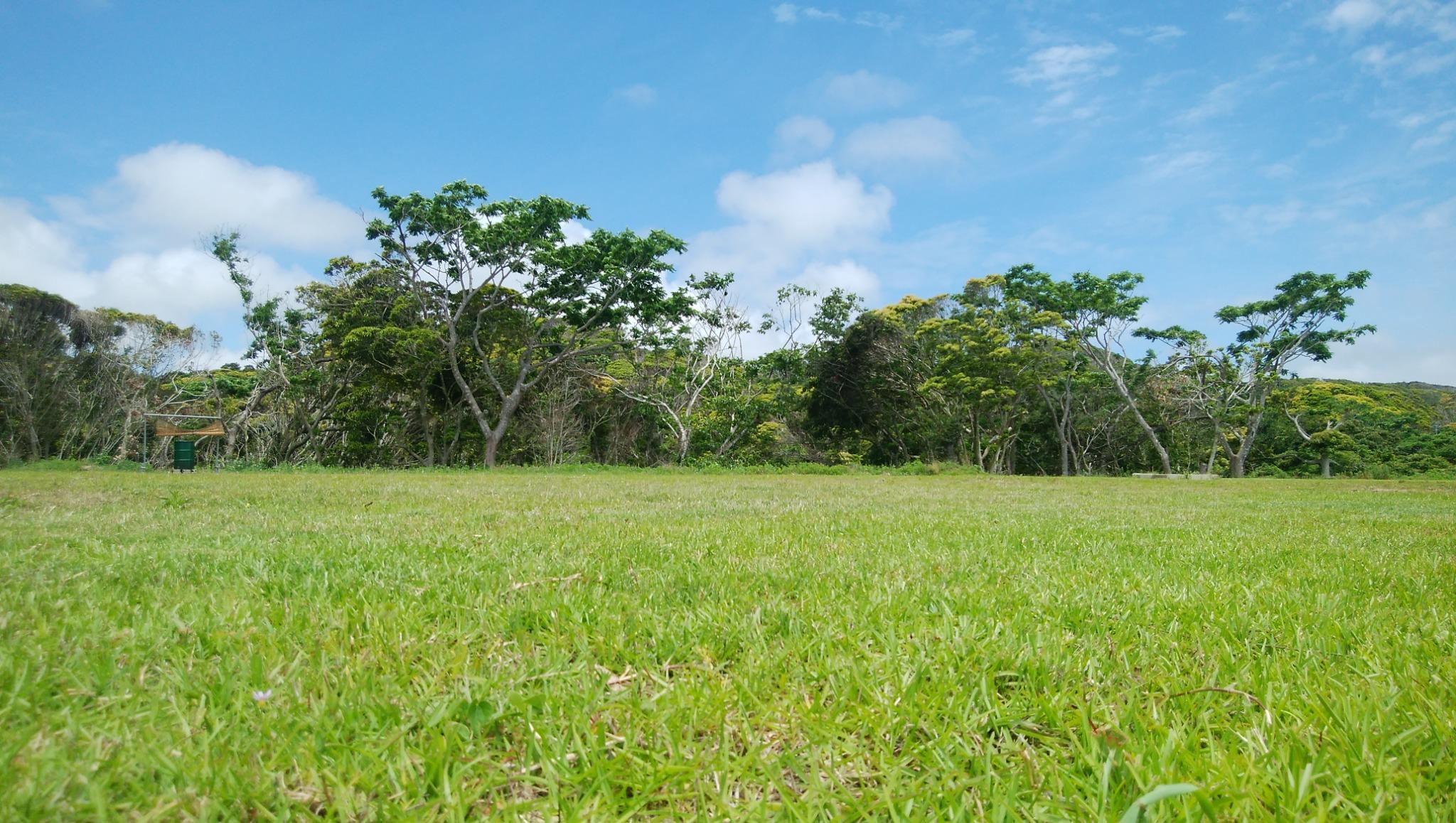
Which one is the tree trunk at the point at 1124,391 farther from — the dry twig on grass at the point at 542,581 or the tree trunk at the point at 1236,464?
the dry twig on grass at the point at 542,581

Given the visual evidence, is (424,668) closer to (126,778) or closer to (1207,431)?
(126,778)

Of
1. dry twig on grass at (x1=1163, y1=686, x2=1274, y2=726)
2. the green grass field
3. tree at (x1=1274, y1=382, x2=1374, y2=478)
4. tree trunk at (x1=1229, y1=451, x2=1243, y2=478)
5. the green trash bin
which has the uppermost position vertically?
tree at (x1=1274, y1=382, x2=1374, y2=478)

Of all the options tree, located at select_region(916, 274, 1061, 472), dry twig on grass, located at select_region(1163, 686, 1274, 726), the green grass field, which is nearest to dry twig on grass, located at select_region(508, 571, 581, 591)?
the green grass field

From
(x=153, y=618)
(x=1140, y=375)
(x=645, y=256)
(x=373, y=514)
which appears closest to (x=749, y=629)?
(x=153, y=618)

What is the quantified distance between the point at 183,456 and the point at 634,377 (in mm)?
13091

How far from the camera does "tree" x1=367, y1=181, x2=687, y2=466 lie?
1984cm

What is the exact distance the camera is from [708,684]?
5.58ft

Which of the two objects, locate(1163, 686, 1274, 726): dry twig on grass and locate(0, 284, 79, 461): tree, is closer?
locate(1163, 686, 1274, 726): dry twig on grass

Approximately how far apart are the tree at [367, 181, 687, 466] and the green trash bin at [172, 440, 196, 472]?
6914 millimetres

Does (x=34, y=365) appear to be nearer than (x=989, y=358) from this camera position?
Yes

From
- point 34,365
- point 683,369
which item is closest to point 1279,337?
point 683,369

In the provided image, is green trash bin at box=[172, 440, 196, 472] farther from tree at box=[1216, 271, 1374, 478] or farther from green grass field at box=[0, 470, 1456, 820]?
tree at box=[1216, 271, 1374, 478]

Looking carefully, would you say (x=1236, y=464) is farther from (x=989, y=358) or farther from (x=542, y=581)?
(x=542, y=581)

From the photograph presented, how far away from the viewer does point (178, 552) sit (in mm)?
3447
